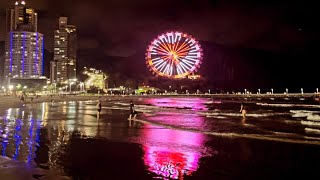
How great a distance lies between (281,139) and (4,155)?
37.0 feet

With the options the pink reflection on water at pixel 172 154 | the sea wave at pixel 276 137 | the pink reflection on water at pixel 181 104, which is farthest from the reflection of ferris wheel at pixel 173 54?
the pink reflection on water at pixel 172 154

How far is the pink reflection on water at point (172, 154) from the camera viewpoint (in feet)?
30.2

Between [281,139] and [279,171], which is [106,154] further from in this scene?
[281,139]

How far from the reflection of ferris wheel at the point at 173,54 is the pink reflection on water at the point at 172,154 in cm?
8159

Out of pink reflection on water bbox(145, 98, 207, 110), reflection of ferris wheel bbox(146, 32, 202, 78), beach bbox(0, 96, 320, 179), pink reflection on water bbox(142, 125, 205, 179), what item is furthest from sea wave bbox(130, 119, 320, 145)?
reflection of ferris wheel bbox(146, 32, 202, 78)

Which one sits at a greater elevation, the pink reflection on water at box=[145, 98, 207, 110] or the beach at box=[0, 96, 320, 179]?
the pink reflection on water at box=[145, 98, 207, 110]

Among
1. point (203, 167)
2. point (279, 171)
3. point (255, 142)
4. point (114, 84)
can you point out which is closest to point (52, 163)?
point (203, 167)

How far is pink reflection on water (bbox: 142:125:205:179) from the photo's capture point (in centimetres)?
922

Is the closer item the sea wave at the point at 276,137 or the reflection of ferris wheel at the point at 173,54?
the sea wave at the point at 276,137

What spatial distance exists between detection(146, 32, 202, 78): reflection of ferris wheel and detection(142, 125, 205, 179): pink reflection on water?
81586 millimetres

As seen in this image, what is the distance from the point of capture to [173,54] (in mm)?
101188

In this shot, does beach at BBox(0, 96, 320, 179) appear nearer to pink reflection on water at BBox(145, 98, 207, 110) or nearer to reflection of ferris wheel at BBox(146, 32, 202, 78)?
pink reflection on water at BBox(145, 98, 207, 110)

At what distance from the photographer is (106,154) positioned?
11.5m

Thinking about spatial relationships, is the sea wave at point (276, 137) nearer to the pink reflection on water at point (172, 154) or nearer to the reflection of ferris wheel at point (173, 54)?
the pink reflection on water at point (172, 154)
